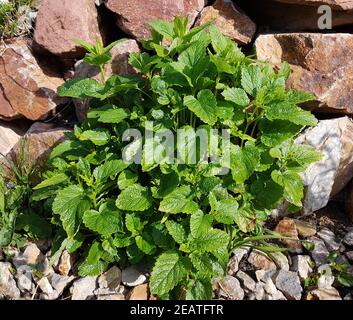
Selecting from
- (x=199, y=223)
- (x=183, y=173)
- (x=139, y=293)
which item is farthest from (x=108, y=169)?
(x=139, y=293)

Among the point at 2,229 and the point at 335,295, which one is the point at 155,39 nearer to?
the point at 2,229

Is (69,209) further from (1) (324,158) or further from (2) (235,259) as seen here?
(1) (324,158)

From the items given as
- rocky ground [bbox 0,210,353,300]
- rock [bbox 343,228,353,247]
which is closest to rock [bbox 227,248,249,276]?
rocky ground [bbox 0,210,353,300]

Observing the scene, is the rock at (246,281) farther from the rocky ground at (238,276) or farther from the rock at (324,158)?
the rock at (324,158)

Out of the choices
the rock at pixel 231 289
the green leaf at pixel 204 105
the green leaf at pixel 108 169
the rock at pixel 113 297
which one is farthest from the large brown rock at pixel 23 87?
the rock at pixel 231 289

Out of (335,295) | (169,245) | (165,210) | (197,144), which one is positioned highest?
(197,144)
